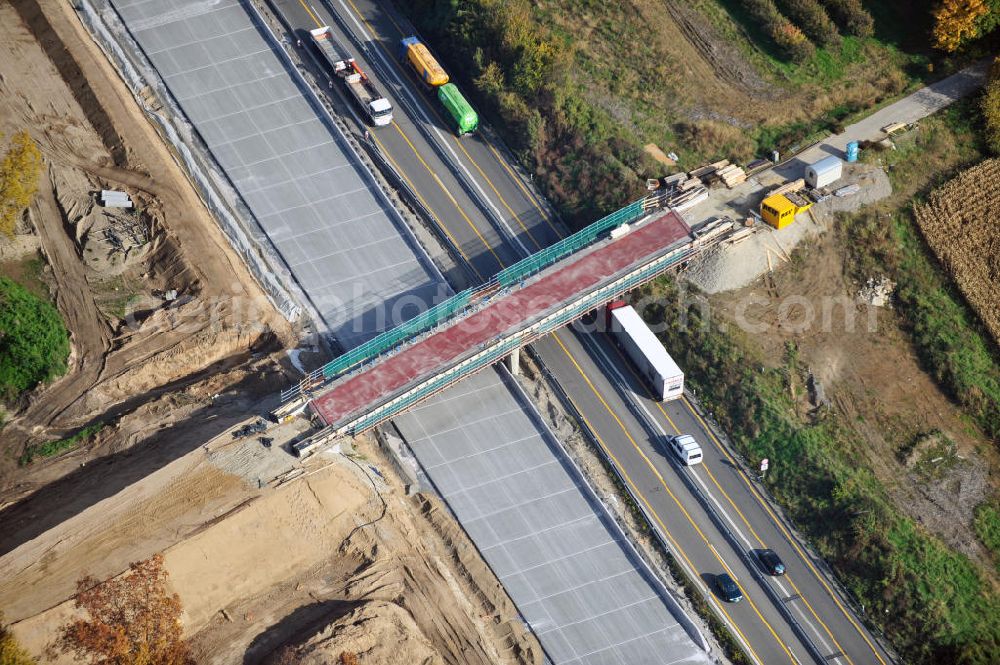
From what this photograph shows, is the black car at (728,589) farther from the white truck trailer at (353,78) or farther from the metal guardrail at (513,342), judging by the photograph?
the white truck trailer at (353,78)

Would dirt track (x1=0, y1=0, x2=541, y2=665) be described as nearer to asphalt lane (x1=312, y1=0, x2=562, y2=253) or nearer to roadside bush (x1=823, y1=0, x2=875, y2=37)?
asphalt lane (x1=312, y1=0, x2=562, y2=253)

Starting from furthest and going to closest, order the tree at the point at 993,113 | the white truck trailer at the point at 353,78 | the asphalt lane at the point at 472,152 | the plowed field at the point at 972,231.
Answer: the white truck trailer at the point at 353,78 < the tree at the point at 993,113 < the asphalt lane at the point at 472,152 < the plowed field at the point at 972,231

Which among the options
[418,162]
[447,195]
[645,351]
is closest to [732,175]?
[645,351]

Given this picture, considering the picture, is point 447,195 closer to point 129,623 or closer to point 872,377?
point 872,377

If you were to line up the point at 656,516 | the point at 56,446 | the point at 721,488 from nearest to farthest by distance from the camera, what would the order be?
the point at 56,446
the point at 656,516
the point at 721,488

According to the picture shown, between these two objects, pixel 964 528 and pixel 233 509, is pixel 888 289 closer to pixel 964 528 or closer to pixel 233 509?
pixel 964 528

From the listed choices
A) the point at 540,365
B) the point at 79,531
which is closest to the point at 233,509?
the point at 79,531

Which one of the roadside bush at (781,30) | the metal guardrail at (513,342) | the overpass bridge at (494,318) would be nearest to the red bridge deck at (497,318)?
the overpass bridge at (494,318)
